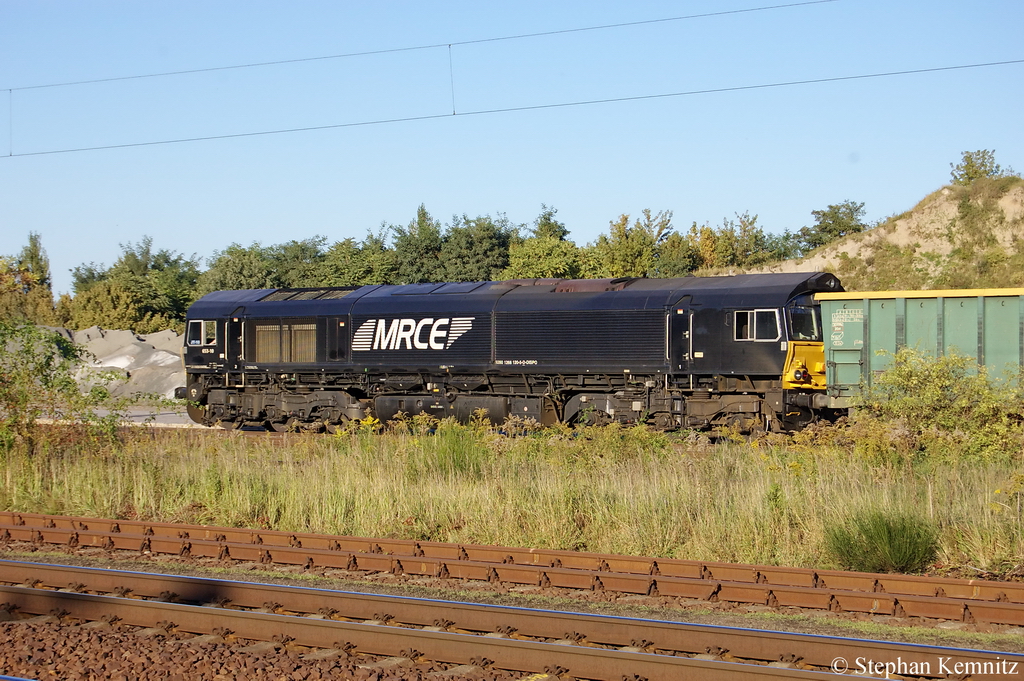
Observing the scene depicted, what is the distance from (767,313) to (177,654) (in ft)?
46.0

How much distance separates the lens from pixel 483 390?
2130 centimetres

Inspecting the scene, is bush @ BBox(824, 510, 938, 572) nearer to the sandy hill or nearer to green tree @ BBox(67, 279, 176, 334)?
the sandy hill

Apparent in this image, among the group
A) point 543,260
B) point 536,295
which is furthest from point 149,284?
point 536,295

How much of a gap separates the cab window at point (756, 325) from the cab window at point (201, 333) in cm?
1368

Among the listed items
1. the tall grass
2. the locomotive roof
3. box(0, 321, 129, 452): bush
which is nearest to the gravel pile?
the locomotive roof

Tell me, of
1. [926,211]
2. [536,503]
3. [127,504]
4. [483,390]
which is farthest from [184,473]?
[926,211]

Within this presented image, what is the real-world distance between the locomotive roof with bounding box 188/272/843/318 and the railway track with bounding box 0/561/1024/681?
40.5ft

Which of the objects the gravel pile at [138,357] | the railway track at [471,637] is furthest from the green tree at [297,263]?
the railway track at [471,637]

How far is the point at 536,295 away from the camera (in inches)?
817

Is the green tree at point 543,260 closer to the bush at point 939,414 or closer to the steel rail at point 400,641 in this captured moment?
the bush at point 939,414

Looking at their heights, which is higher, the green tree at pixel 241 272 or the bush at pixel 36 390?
the green tree at pixel 241 272

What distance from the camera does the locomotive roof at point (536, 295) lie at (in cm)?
1858

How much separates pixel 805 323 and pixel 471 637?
1346 centimetres

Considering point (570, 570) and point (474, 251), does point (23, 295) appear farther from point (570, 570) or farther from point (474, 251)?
point (570, 570)
